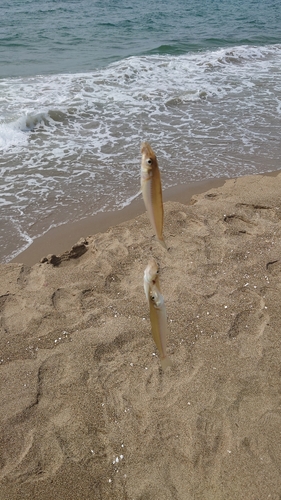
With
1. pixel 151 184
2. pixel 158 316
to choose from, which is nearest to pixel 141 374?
pixel 158 316

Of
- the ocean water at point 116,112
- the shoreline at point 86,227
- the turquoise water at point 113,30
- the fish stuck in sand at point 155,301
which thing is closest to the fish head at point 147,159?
the fish stuck in sand at point 155,301

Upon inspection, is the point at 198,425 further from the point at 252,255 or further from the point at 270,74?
the point at 270,74

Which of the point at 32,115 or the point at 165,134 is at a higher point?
the point at 32,115

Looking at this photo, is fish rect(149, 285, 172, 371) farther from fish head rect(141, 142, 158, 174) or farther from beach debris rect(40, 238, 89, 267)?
beach debris rect(40, 238, 89, 267)

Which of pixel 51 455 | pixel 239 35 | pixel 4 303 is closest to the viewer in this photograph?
pixel 51 455

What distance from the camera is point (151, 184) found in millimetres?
1523

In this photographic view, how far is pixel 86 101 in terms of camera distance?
10672 millimetres

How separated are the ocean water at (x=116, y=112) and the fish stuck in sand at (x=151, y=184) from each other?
3.93m

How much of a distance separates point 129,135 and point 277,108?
4.08m

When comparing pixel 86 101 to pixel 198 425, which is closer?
pixel 198 425

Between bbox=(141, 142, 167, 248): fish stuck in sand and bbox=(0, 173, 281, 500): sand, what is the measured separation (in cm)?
193

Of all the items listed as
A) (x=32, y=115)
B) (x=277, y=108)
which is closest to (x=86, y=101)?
(x=32, y=115)

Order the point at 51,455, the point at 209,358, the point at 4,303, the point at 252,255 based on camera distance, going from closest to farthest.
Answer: the point at 51,455
the point at 209,358
the point at 4,303
the point at 252,255

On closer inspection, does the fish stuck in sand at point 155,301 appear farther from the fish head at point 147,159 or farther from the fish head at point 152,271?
the fish head at point 147,159
